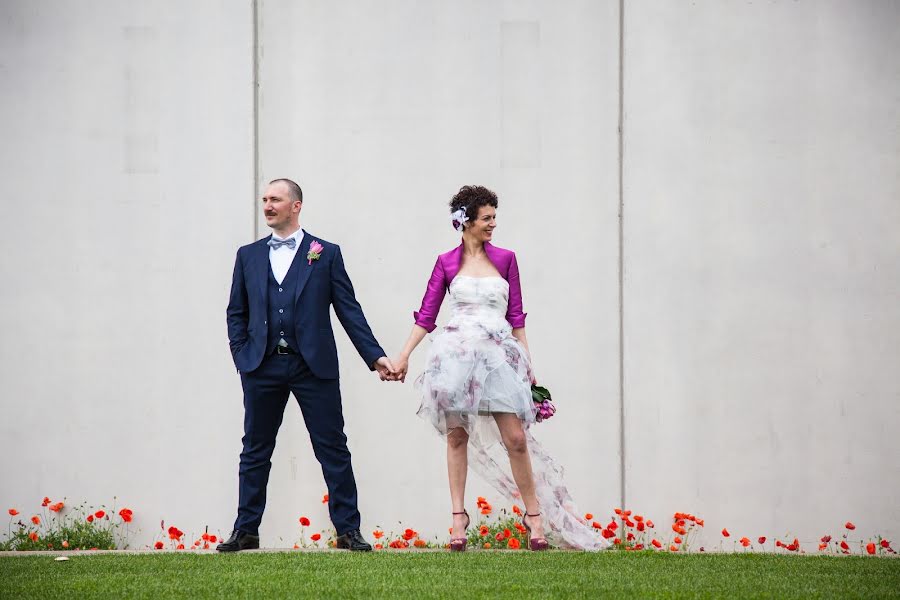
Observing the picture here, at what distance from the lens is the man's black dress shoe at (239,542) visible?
5406 millimetres

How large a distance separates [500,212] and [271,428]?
2.35 metres

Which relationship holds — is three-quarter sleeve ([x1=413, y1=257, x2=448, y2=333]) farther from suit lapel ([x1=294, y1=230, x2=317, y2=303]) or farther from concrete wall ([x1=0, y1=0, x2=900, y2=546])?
concrete wall ([x1=0, y1=0, x2=900, y2=546])

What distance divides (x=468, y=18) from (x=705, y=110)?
175cm

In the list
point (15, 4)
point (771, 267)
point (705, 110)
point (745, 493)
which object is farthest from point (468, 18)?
point (745, 493)

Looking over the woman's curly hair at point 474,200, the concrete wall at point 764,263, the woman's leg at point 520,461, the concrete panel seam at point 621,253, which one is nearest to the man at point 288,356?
the woman's leg at point 520,461

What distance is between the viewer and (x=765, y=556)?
5.53 meters

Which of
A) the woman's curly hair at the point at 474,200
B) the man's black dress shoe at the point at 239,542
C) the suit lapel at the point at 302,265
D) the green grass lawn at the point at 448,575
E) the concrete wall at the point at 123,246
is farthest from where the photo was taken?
the concrete wall at the point at 123,246

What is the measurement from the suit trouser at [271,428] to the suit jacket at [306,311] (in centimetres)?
8

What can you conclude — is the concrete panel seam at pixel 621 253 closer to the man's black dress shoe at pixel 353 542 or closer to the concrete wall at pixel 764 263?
the concrete wall at pixel 764 263

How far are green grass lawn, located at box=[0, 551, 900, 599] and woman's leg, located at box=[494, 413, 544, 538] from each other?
287 mm

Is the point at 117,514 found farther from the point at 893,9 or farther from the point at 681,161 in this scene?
the point at 893,9

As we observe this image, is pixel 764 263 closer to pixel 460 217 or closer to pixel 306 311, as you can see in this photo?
pixel 460 217

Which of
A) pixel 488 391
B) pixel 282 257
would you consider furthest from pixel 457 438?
pixel 282 257

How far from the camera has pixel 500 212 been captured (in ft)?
23.0
